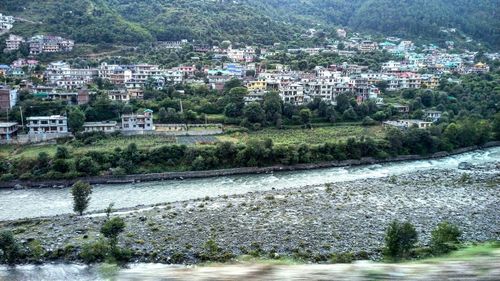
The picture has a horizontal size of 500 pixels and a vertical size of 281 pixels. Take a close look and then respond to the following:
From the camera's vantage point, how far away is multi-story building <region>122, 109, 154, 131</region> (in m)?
19.2

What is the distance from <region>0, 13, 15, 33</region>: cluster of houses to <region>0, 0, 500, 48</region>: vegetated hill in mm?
1396

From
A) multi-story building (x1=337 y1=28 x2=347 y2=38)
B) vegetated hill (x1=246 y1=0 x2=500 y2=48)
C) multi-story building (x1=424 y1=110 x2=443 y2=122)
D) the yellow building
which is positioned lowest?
multi-story building (x1=424 y1=110 x2=443 y2=122)

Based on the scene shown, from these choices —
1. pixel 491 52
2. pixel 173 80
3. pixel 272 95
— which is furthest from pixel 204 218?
pixel 491 52

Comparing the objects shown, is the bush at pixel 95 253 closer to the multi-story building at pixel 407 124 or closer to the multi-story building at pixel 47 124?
the multi-story building at pixel 47 124

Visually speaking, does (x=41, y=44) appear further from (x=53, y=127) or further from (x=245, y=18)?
(x=245, y=18)

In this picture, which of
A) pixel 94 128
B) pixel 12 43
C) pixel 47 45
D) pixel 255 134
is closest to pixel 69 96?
pixel 94 128

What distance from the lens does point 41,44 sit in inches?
1192

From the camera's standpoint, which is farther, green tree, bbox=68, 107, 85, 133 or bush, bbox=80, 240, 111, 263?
green tree, bbox=68, 107, 85, 133

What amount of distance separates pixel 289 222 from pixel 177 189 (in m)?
5.06

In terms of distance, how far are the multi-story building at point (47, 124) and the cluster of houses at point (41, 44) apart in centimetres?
1365

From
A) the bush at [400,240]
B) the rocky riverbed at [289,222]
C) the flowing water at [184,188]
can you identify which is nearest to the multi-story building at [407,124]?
the flowing water at [184,188]

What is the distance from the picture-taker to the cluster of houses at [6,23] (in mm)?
33522

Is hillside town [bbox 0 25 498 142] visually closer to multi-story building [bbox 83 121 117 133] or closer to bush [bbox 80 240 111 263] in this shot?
multi-story building [bbox 83 121 117 133]

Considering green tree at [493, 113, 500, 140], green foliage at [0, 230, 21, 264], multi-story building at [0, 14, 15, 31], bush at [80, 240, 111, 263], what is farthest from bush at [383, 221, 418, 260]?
multi-story building at [0, 14, 15, 31]
